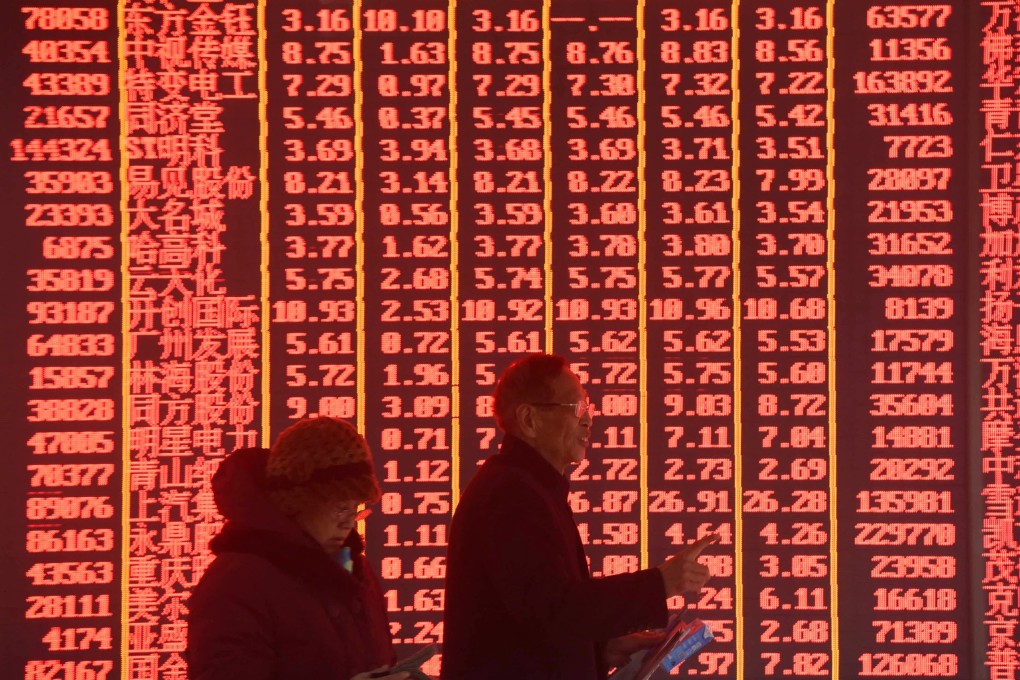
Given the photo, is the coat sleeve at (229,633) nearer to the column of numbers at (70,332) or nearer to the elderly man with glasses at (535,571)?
the elderly man with glasses at (535,571)

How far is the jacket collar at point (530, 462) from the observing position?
2.43 metres

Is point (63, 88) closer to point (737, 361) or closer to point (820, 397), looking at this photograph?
point (737, 361)

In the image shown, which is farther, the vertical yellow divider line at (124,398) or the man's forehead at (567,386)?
the vertical yellow divider line at (124,398)

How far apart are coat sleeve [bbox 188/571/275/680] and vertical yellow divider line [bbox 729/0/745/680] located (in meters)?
2.70

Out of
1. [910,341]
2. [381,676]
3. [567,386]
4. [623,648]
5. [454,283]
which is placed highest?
[454,283]

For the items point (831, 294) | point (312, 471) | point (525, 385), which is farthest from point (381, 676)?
point (831, 294)

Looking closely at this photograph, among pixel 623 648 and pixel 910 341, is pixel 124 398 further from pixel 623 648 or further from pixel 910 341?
pixel 910 341

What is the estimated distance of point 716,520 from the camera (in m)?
4.25

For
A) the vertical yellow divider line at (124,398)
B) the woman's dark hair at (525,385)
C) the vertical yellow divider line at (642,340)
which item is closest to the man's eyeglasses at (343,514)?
the woman's dark hair at (525,385)

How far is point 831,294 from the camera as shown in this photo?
4266 millimetres

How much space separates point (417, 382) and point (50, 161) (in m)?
1.67

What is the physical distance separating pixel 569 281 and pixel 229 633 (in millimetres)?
2627

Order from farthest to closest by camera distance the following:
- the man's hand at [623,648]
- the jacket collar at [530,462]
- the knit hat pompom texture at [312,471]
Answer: the man's hand at [623,648] < the jacket collar at [530,462] < the knit hat pompom texture at [312,471]

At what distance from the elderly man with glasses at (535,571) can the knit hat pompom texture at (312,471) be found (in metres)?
0.43
